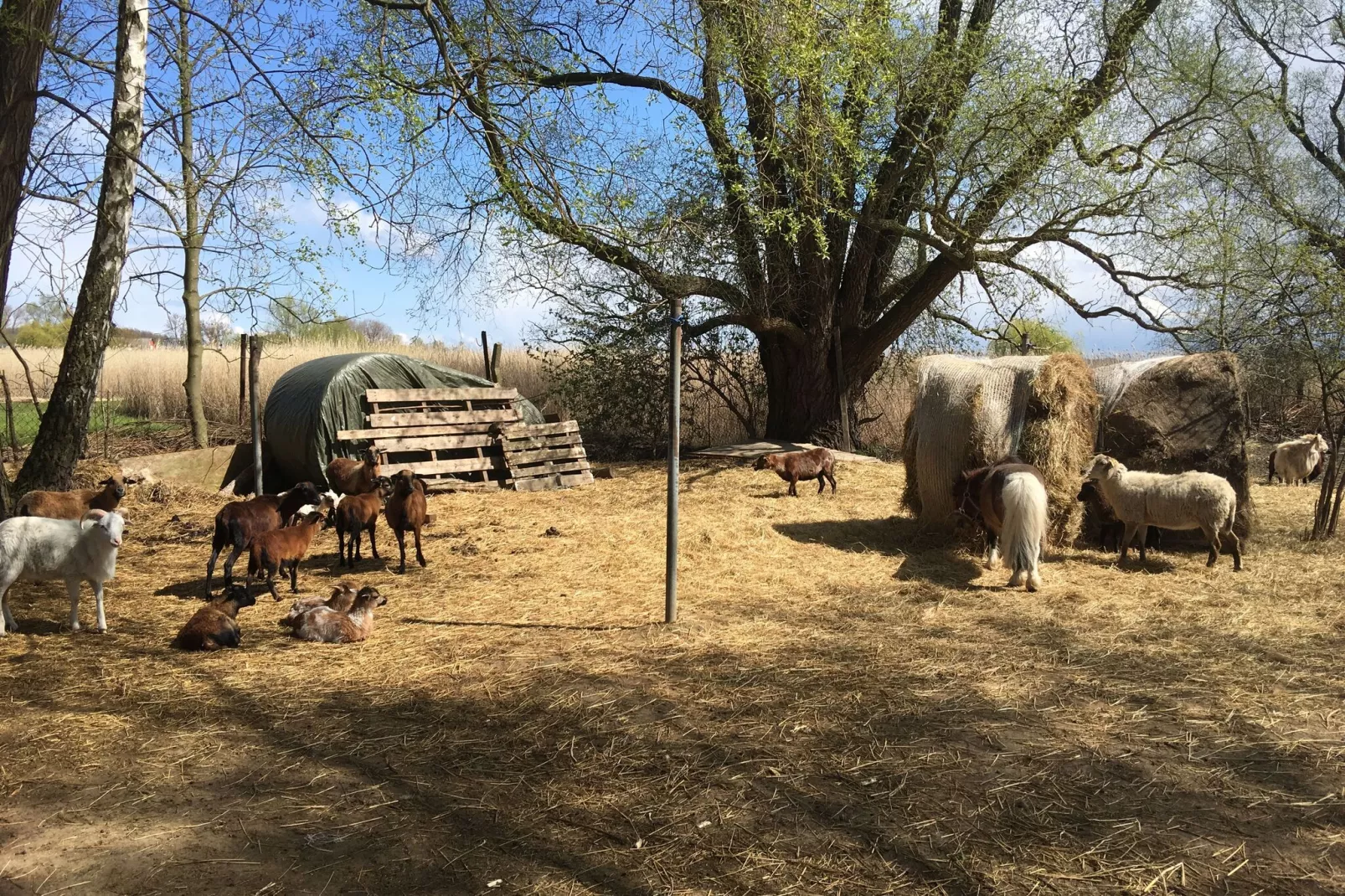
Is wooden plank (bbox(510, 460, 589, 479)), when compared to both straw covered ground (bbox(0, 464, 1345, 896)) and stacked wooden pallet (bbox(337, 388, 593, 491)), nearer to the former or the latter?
stacked wooden pallet (bbox(337, 388, 593, 491))

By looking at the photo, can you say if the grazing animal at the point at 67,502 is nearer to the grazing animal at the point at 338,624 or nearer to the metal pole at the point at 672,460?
the grazing animal at the point at 338,624

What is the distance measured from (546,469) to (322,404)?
3479 mm

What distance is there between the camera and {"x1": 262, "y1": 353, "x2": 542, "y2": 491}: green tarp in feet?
42.9

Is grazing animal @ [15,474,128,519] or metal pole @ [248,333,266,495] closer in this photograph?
grazing animal @ [15,474,128,519]

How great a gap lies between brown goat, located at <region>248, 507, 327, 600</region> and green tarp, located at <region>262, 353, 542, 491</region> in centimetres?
591

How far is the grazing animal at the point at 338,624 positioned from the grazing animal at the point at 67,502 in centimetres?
289

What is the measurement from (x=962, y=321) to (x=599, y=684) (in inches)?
623

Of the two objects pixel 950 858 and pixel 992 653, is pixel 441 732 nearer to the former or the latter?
pixel 950 858

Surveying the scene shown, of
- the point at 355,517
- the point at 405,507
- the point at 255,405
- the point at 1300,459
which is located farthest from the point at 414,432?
the point at 1300,459

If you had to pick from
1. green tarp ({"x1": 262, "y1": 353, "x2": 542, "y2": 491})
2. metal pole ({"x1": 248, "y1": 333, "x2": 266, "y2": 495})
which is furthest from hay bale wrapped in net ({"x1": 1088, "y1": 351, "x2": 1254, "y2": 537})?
green tarp ({"x1": 262, "y1": 353, "x2": 542, "y2": 491})

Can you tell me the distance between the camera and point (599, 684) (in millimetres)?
5082

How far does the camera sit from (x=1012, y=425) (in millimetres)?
9086

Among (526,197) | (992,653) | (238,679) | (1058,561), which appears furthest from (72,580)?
(1058,561)

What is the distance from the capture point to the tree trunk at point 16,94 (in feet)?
20.9
